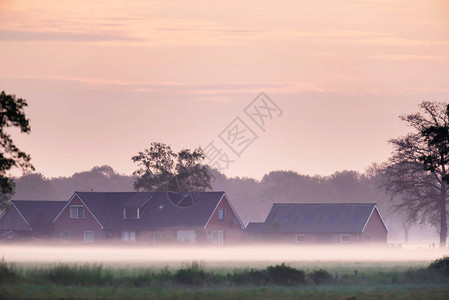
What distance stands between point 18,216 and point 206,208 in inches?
899

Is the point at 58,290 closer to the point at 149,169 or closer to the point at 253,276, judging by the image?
the point at 253,276

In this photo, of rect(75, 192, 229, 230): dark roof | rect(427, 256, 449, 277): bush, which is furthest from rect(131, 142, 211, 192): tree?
rect(427, 256, 449, 277): bush

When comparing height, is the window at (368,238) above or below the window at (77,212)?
below

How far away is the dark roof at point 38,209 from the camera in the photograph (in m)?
122

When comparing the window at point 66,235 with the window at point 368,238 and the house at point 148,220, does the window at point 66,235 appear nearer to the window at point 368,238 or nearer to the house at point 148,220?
the house at point 148,220

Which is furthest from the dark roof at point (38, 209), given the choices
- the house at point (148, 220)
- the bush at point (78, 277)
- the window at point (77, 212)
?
the bush at point (78, 277)

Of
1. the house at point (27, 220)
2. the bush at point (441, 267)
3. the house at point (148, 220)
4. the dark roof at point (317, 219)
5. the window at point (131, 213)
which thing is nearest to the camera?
the bush at point (441, 267)

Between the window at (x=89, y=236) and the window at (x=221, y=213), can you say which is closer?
the window at (x=89, y=236)

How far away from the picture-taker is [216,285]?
47.9 meters

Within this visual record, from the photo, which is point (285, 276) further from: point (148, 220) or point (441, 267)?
point (148, 220)

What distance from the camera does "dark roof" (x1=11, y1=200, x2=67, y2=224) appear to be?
121875mm

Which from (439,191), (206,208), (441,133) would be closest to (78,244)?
(206,208)

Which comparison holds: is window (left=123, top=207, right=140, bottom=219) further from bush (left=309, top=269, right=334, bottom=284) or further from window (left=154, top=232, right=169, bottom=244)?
bush (left=309, top=269, right=334, bottom=284)

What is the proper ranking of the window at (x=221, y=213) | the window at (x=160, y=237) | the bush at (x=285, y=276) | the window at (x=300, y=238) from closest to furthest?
the bush at (x=285, y=276), the window at (x=160, y=237), the window at (x=221, y=213), the window at (x=300, y=238)
